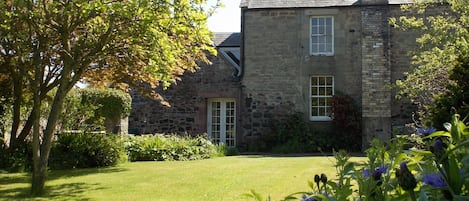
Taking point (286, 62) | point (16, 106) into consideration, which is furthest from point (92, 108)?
point (286, 62)

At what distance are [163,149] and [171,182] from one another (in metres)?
5.62

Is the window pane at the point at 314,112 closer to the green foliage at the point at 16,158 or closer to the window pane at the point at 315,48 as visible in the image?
the window pane at the point at 315,48

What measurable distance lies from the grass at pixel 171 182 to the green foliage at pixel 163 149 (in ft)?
7.21

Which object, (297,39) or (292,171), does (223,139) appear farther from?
(292,171)

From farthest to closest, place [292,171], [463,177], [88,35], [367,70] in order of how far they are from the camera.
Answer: [367,70]
[292,171]
[88,35]
[463,177]

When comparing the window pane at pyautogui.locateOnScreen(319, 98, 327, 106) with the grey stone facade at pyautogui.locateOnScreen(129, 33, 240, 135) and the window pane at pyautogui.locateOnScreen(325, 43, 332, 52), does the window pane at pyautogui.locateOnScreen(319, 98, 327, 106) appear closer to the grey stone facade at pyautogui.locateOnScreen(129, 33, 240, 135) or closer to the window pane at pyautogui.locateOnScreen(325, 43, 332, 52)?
the window pane at pyautogui.locateOnScreen(325, 43, 332, 52)

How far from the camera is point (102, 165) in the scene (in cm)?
1187

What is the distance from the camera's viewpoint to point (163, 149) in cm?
1404

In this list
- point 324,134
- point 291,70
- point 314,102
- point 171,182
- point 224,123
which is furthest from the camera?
point 224,123

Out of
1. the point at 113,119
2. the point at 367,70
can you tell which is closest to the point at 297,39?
the point at 367,70

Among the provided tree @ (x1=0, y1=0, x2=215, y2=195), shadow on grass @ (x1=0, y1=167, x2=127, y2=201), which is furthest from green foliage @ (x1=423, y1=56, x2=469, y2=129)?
shadow on grass @ (x1=0, y1=167, x2=127, y2=201)

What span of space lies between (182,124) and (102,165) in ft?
25.6

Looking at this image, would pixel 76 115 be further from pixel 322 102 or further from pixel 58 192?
pixel 322 102

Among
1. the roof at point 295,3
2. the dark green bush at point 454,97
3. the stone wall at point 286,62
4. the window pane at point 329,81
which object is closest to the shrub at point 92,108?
the stone wall at point 286,62
